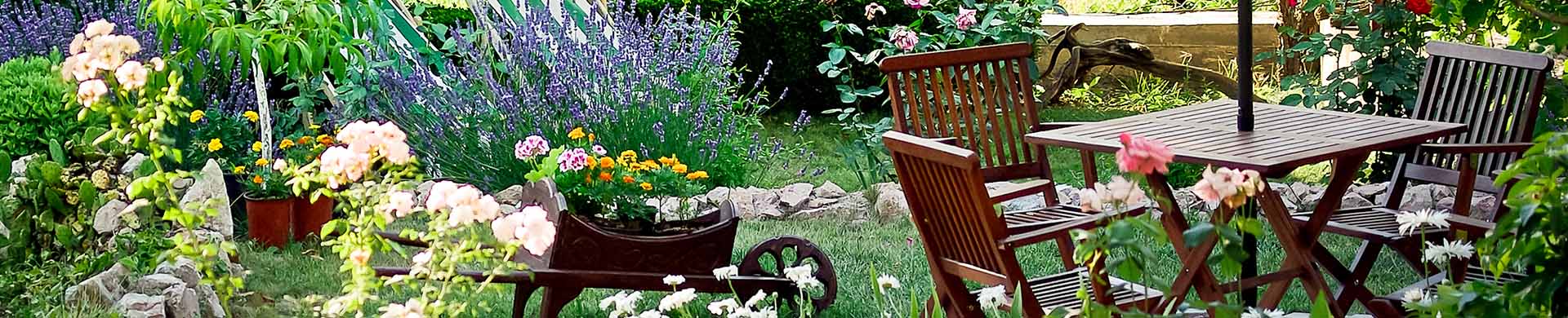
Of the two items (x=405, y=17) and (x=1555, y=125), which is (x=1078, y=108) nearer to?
(x=1555, y=125)

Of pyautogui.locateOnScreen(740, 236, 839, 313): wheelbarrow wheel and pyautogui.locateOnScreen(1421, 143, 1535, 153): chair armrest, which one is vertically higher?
pyautogui.locateOnScreen(1421, 143, 1535, 153): chair armrest

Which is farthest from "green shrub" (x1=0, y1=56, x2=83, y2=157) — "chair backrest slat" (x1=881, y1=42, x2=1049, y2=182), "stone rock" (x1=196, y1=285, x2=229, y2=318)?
"chair backrest slat" (x1=881, y1=42, x2=1049, y2=182)

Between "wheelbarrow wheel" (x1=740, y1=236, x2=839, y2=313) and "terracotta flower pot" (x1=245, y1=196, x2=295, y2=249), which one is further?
"terracotta flower pot" (x1=245, y1=196, x2=295, y2=249)

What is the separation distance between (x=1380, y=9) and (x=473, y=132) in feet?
10.2

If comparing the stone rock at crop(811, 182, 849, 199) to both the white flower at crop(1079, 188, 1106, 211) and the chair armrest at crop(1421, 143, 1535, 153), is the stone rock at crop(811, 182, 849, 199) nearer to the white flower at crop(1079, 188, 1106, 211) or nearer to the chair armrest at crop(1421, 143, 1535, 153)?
the chair armrest at crop(1421, 143, 1535, 153)

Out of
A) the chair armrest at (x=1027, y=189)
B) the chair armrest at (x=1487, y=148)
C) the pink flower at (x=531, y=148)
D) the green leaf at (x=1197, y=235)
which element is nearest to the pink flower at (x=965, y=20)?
the chair armrest at (x=1027, y=189)

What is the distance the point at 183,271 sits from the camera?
11.3 feet

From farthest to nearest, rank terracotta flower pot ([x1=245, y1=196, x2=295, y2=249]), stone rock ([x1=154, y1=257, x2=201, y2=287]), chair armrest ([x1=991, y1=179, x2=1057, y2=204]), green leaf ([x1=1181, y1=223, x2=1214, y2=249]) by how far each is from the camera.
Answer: terracotta flower pot ([x1=245, y1=196, x2=295, y2=249]), chair armrest ([x1=991, y1=179, x2=1057, y2=204]), stone rock ([x1=154, y1=257, x2=201, y2=287]), green leaf ([x1=1181, y1=223, x2=1214, y2=249])

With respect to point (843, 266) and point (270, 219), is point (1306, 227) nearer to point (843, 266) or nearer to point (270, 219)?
point (843, 266)

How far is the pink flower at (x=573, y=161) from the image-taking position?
3615 mm

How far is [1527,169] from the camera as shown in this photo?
5.62ft

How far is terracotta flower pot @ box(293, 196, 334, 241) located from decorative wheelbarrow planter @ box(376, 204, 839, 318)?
1.33m

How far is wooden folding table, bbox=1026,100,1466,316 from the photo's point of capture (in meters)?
2.88

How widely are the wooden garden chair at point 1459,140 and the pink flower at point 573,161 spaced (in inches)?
66.4
